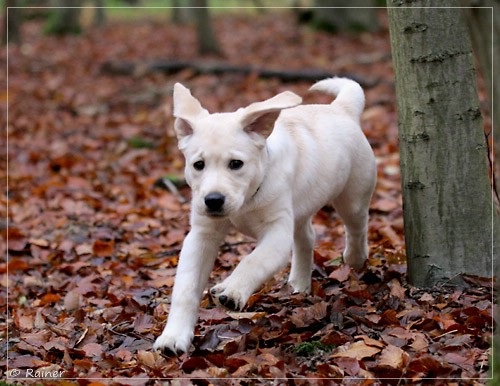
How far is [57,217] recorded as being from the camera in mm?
8281

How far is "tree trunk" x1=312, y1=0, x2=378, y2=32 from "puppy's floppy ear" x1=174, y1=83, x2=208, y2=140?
1686 cm

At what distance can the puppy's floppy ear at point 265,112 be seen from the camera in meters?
4.30

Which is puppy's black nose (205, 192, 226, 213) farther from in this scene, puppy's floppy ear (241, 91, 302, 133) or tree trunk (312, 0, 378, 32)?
tree trunk (312, 0, 378, 32)

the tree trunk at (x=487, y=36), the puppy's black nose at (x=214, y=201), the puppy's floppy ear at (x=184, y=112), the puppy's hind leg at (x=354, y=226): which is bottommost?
the puppy's hind leg at (x=354, y=226)

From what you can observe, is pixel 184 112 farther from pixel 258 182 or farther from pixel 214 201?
pixel 214 201

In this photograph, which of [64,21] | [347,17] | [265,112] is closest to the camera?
[265,112]

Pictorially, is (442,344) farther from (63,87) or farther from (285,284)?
(63,87)

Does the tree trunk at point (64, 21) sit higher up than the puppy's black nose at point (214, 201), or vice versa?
the tree trunk at point (64, 21)

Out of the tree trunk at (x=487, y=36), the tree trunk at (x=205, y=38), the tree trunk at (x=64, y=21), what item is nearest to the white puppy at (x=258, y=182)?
the tree trunk at (x=487, y=36)

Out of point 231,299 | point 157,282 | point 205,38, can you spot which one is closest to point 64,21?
point 205,38

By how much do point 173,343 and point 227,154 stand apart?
3.61 ft

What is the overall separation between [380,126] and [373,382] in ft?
24.6

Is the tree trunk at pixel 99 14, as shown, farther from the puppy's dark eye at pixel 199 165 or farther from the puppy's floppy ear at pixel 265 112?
the puppy's dark eye at pixel 199 165

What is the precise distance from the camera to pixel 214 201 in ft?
13.4
